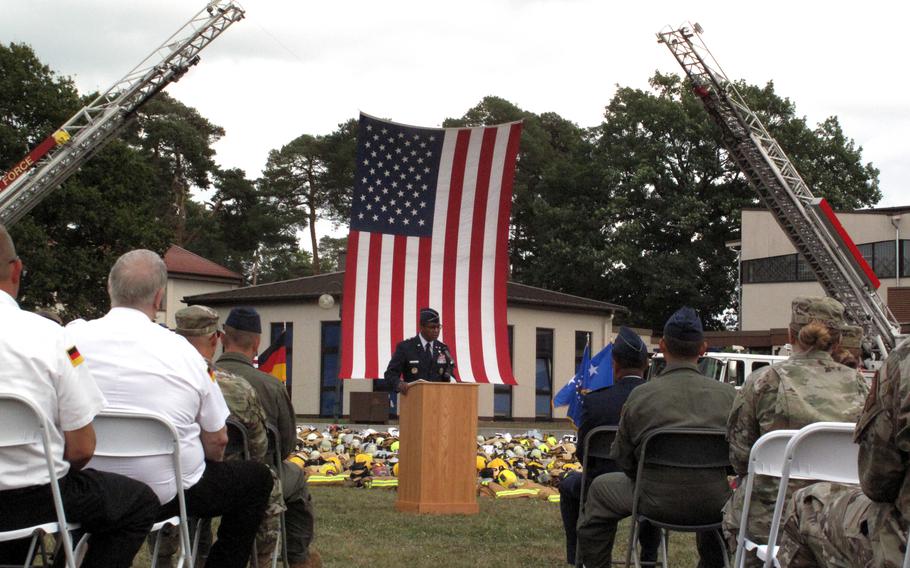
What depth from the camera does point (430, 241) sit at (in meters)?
12.6

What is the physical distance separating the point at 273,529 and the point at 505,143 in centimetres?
777

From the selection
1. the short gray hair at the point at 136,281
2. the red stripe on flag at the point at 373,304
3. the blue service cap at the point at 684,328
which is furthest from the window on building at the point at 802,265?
the short gray hair at the point at 136,281

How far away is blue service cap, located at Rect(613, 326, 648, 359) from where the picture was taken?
21.1 ft

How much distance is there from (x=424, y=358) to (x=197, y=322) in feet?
17.7

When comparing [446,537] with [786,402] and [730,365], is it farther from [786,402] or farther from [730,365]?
[730,365]

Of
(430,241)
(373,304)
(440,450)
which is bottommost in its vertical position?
(440,450)

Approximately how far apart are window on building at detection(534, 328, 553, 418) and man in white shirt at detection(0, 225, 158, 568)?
3487cm

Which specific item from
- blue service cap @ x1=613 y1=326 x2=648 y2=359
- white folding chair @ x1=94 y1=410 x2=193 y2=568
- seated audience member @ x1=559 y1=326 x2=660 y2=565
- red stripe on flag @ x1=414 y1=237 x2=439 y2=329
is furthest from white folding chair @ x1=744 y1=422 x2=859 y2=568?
red stripe on flag @ x1=414 y1=237 x2=439 y2=329

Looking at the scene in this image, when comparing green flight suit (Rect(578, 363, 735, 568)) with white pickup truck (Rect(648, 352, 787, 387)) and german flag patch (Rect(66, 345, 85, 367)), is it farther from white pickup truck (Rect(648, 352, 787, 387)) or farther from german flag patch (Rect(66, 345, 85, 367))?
white pickup truck (Rect(648, 352, 787, 387))

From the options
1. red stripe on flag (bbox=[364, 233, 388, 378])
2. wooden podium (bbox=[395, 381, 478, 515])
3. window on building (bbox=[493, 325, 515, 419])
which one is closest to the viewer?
wooden podium (bbox=[395, 381, 478, 515])

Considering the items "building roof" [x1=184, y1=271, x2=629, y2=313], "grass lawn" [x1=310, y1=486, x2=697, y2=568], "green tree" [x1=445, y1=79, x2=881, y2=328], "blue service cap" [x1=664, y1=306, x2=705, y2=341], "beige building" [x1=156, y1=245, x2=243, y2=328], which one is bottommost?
"grass lawn" [x1=310, y1=486, x2=697, y2=568]

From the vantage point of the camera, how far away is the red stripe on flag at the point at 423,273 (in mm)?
12453

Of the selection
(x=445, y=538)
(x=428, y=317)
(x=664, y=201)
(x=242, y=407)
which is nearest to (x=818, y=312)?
(x=242, y=407)

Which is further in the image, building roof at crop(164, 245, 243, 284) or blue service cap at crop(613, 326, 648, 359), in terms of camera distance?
building roof at crop(164, 245, 243, 284)
